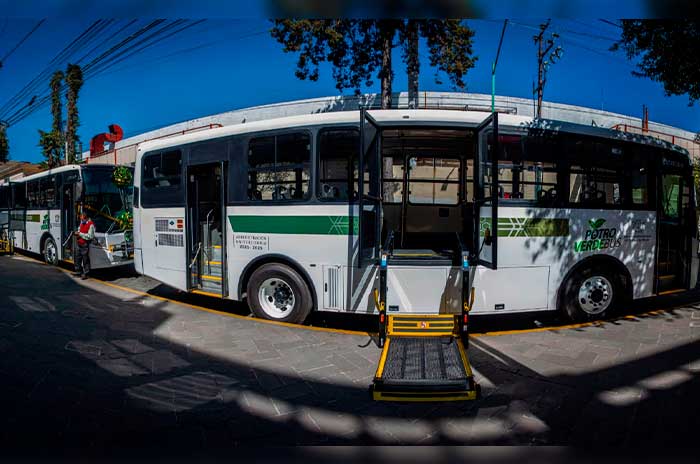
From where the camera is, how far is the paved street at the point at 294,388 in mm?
3025

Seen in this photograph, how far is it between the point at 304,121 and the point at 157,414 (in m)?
4.08

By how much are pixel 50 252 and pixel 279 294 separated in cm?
1018

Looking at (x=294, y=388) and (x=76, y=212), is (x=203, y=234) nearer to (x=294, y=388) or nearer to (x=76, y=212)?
(x=294, y=388)

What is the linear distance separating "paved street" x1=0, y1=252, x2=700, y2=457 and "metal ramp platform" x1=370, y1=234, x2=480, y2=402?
0.59 ft

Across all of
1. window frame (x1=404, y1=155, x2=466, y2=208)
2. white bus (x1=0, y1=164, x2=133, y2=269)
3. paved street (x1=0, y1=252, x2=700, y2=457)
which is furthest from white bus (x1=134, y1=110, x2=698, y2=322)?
white bus (x1=0, y1=164, x2=133, y2=269)

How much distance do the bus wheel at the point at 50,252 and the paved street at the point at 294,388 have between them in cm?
641

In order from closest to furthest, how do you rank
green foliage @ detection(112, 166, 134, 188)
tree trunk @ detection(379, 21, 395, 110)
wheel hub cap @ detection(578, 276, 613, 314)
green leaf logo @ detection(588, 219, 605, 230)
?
green leaf logo @ detection(588, 219, 605, 230)
wheel hub cap @ detection(578, 276, 613, 314)
green foliage @ detection(112, 166, 134, 188)
tree trunk @ detection(379, 21, 395, 110)

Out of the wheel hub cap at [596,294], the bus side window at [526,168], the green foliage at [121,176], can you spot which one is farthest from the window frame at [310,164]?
the green foliage at [121,176]

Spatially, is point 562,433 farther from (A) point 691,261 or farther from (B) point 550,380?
(A) point 691,261

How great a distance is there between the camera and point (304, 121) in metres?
5.58

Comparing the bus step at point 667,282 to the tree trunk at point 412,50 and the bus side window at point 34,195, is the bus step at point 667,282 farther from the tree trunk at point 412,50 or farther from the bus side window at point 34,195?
the bus side window at point 34,195

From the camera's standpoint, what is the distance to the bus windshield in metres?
10.2

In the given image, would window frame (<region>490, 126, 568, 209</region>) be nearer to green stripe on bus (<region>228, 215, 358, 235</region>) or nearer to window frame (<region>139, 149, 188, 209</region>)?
green stripe on bus (<region>228, 215, 358, 235</region>)

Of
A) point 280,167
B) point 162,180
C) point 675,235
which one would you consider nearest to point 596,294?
point 675,235
